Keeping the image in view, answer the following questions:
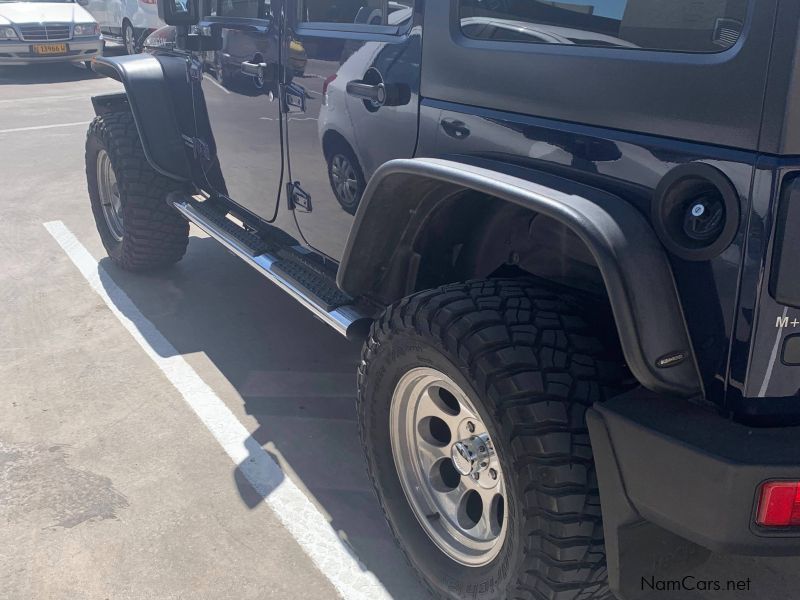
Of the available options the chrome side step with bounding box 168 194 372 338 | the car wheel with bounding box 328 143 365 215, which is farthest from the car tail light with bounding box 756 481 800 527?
the car wheel with bounding box 328 143 365 215

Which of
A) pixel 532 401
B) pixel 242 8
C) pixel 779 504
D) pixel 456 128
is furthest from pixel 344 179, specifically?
A: pixel 779 504

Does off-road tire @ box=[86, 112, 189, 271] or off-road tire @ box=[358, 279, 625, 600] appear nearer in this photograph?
off-road tire @ box=[358, 279, 625, 600]

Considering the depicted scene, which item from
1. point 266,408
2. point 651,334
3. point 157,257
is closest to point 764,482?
point 651,334

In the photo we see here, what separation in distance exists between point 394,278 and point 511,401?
830mm

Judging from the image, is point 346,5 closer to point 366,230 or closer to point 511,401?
point 366,230

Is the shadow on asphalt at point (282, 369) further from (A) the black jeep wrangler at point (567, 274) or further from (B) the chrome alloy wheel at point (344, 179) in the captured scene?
(B) the chrome alloy wheel at point (344, 179)

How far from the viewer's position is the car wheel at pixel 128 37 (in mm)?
14922

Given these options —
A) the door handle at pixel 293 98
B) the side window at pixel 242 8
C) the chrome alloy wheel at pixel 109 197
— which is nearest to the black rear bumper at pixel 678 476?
the door handle at pixel 293 98

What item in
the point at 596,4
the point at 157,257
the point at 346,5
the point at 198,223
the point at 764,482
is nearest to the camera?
the point at 764,482

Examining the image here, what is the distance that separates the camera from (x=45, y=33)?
510 inches

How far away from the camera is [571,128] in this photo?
1964 millimetres

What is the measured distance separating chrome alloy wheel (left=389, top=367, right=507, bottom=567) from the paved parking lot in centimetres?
28

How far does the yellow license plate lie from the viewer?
13.0 metres

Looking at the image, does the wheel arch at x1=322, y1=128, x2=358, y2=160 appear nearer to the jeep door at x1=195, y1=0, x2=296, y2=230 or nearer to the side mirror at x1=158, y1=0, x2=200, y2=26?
the jeep door at x1=195, y1=0, x2=296, y2=230
